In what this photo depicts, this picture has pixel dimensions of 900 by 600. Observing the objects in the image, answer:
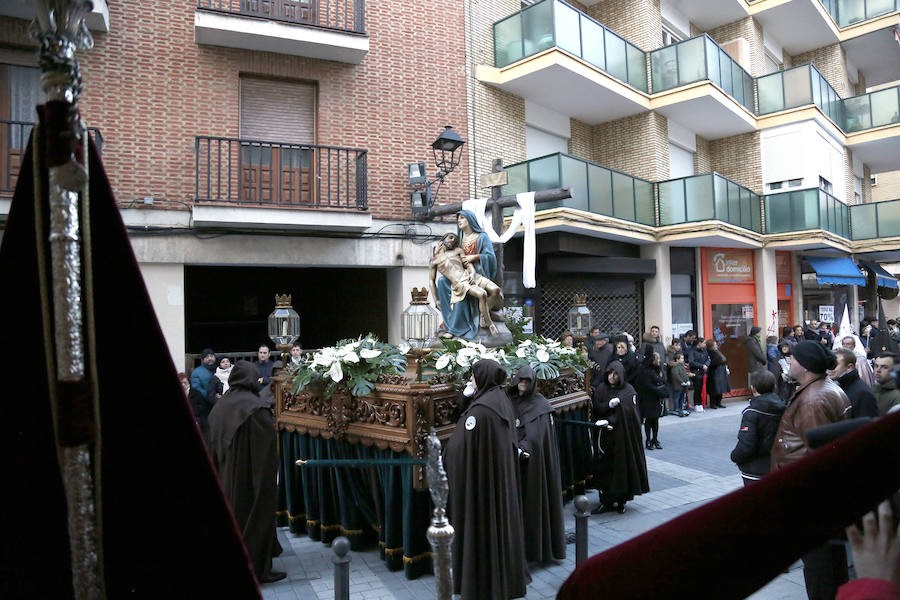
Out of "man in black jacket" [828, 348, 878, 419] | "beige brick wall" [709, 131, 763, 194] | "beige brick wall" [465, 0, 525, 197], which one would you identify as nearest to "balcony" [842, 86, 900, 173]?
"beige brick wall" [709, 131, 763, 194]

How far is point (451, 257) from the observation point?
7.00 meters

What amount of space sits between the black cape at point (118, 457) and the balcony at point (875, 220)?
21638 millimetres

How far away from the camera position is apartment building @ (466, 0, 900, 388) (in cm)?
1316

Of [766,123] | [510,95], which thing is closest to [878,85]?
[766,123]

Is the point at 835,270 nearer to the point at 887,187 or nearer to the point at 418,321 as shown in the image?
the point at 887,187

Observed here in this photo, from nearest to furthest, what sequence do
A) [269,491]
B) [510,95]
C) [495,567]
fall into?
[495,567] → [269,491] → [510,95]

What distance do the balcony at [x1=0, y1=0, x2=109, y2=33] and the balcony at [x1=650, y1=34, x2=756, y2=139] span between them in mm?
11999

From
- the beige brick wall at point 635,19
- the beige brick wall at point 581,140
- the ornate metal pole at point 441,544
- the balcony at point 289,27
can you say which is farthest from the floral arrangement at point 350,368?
the beige brick wall at point 635,19

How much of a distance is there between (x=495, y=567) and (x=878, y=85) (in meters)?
28.0

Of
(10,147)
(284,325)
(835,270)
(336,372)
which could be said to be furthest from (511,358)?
(835,270)

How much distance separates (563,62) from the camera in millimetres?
12602

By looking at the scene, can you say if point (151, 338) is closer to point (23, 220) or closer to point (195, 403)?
point (23, 220)

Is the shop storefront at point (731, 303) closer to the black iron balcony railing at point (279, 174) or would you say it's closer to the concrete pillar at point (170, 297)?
the black iron balcony railing at point (279, 174)

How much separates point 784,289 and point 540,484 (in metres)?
16.3
